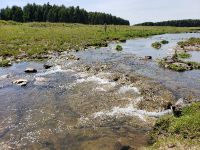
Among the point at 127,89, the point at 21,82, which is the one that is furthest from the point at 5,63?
the point at 127,89

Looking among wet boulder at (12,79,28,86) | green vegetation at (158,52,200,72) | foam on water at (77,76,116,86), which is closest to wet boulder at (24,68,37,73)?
wet boulder at (12,79,28,86)

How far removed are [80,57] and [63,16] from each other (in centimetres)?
A: 12505

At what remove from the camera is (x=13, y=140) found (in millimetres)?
16266

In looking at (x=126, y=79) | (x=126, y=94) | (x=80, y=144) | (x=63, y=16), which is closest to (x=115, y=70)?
(x=126, y=79)

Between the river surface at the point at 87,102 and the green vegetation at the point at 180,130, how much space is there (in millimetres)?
760

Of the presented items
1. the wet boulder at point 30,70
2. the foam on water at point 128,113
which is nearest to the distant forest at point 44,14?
the wet boulder at point 30,70

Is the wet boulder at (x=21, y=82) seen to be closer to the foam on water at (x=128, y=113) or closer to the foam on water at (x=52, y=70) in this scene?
the foam on water at (x=52, y=70)

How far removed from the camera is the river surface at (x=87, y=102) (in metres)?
16.3

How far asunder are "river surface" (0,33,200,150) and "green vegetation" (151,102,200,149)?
0.76 m

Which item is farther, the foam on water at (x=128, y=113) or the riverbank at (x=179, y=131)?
the foam on water at (x=128, y=113)

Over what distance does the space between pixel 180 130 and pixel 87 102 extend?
8.31 metres

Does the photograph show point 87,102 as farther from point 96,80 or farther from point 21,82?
point 21,82

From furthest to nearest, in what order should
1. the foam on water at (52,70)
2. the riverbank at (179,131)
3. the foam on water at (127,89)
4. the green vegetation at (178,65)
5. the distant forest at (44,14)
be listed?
the distant forest at (44,14) → the green vegetation at (178,65) → the foam on water at (52,70) → the foam on water at (127,89) → the riverbank at (179,131)

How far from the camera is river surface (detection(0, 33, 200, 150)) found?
1628 centimetres
